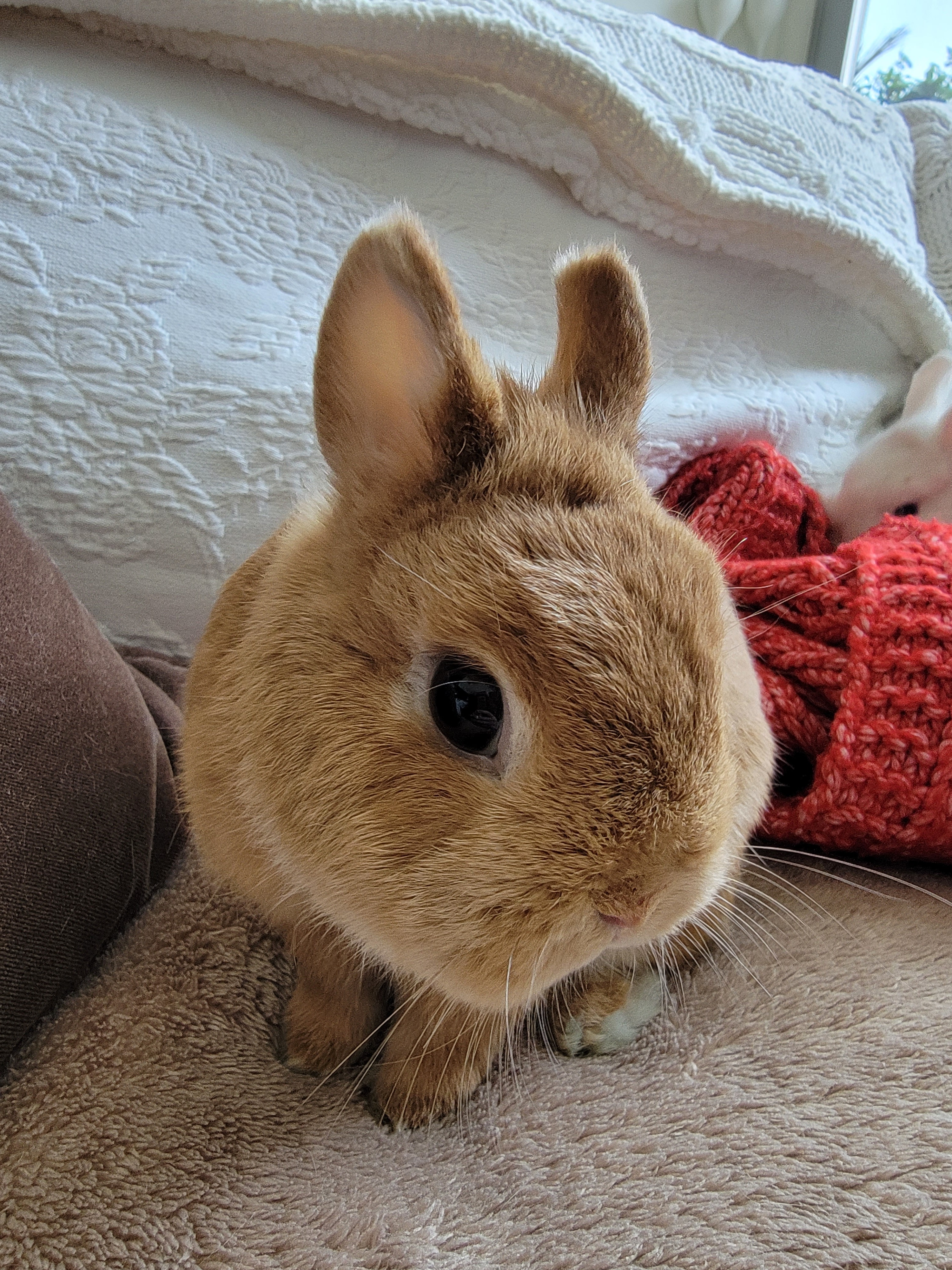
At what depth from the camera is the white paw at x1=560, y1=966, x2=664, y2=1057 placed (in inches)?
33.9

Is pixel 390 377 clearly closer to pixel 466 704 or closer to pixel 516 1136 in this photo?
pixel 466 704

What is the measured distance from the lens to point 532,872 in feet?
1.98

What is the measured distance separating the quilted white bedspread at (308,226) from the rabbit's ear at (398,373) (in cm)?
61

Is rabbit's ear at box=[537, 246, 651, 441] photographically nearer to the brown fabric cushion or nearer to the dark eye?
the dark eye

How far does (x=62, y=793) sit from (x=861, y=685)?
88 cm

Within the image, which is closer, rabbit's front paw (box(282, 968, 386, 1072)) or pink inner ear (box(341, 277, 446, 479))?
pink inner ear (box(341, 277, 446, 479))

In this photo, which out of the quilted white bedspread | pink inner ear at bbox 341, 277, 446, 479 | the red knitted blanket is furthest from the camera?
the quilted white bedspread

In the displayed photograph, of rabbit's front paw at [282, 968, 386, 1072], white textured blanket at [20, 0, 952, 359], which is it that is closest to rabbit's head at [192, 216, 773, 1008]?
rabbit's front paw at [282, 968, 386, 1072]

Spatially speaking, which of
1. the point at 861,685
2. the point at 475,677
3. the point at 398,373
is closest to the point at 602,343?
the point at 398,373

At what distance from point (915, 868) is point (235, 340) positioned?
3.93 ft

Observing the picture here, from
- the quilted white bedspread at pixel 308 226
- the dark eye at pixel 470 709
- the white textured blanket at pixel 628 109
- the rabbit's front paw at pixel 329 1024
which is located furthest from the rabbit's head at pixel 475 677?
the white textured blanket at pixel 628 109

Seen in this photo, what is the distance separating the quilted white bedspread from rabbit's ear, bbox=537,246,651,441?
1.90 ft

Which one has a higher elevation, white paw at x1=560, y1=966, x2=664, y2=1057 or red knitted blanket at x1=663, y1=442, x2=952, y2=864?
red knitted blanket at x1=663, y1=442, x2=952, y2=864

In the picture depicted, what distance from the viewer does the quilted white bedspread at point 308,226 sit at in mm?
1260
